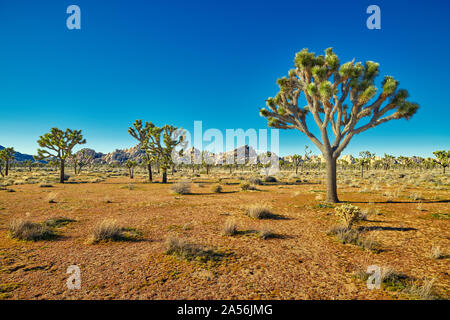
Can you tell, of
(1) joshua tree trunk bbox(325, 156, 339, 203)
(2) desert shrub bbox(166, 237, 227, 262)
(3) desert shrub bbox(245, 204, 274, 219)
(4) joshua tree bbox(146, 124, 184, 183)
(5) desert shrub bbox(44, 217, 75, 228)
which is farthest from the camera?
(4) joshua tree bbox(146, 124, 184, 183)

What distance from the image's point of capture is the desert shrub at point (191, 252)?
4.50 meters

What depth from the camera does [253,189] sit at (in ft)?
56.7

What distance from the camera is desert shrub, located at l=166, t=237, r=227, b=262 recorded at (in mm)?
4498

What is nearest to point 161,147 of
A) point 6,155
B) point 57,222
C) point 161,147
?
point 161,147

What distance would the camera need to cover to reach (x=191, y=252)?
15.2 ft

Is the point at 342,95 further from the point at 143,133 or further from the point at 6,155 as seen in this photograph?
the point at 6,155

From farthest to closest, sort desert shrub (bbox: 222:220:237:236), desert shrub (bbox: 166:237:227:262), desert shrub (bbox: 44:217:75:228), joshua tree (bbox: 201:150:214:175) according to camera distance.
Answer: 1. joshua tree (bbox: 201:150:214:175)
2. desert shrub (bbox: 44:217:75:228)
3. desert shrub (bbox: 222:220:237:236)
4. desert shrub (bbox: 166:237:227:262)

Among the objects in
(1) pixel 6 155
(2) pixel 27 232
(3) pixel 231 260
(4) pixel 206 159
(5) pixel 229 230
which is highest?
(1) pixel 6 155

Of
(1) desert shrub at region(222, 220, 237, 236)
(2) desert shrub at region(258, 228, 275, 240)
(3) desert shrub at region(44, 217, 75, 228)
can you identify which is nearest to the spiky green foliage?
(3) desert shrub at region(44, 217, 75, 228)

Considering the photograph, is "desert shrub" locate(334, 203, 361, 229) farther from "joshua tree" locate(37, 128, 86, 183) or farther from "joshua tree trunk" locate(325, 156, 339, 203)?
"joshua tree" locate(37, 128, 86, 183)
